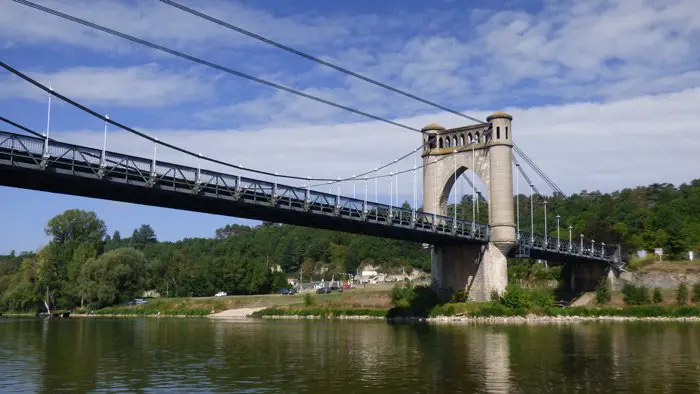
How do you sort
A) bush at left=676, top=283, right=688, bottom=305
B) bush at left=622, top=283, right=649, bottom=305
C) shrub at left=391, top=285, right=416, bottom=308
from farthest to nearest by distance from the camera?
1. bush at left=622, top=283, right=649, bottom=305
2. shrub at left=391, top=285, right=416, bottom=308
3. bush at left=676, top=283, right=688, bottom=305

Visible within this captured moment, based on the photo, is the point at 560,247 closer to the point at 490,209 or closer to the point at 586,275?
the point at 586,275

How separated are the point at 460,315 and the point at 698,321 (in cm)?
2297

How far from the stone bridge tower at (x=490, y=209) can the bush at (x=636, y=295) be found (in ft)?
57.1

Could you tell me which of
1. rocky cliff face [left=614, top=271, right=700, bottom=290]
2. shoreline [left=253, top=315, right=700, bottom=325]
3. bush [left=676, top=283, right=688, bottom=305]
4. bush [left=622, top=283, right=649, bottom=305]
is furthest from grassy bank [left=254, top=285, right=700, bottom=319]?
rocky cliff face [left=614, top=271, right=700, bottom=290]

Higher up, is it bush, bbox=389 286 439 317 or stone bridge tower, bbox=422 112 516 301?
stone bridge tower, bbox=422 112 516 301

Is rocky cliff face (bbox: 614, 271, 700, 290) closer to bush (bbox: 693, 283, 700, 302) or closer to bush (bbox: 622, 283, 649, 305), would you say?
bush (bbox: 622, 283, 649, 305)

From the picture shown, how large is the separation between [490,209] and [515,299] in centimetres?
1115

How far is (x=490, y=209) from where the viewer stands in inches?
3061

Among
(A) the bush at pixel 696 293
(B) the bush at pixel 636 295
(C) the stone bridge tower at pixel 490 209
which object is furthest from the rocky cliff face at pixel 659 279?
(C) the stone bridge tower at pixel 490 209

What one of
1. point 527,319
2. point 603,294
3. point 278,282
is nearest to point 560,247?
point 603,294

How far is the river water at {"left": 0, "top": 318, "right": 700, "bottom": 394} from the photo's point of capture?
25.6 m

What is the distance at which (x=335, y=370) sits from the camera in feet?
99.8

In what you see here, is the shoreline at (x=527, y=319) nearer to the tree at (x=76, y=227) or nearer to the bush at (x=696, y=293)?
the bush at (x=696, y=293)

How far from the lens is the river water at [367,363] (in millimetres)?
25562
